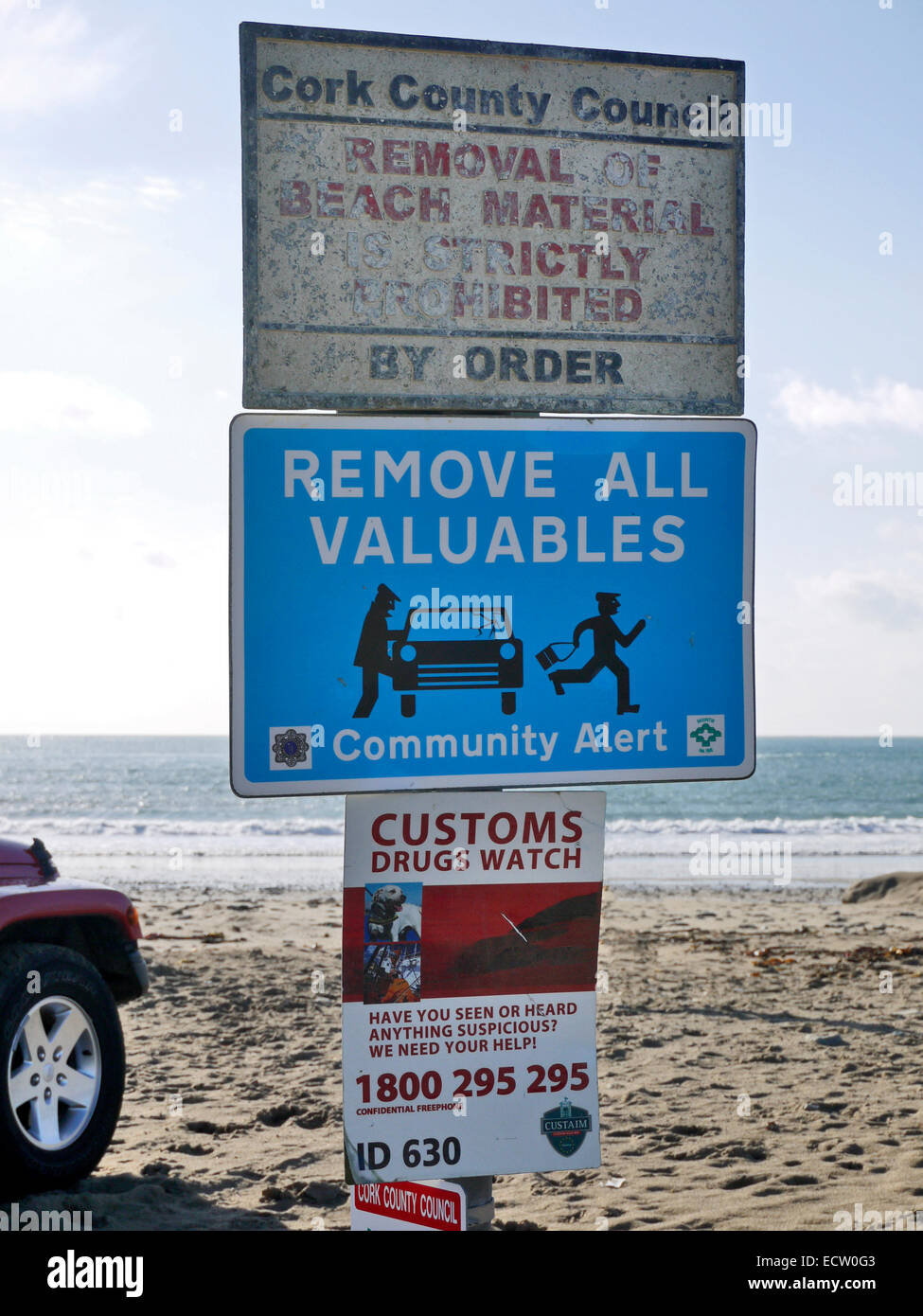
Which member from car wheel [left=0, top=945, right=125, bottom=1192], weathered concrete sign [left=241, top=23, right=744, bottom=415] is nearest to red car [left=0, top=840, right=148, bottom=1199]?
car wheel [left=0, top=945, right=125, bottom=1192]

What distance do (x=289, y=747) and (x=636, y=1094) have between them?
15.6ft

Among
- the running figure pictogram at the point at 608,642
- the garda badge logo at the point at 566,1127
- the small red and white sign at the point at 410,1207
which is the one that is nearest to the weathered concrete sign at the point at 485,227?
the running figure pictogram at the point at 608,642

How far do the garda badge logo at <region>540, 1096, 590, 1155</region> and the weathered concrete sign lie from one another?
5.52ft

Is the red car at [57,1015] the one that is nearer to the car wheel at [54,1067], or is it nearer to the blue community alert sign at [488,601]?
the car wheel at [54,1067]

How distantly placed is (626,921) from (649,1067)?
24.8 ft

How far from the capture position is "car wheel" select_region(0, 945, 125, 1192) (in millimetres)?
4434

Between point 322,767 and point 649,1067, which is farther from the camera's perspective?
point 649,1067

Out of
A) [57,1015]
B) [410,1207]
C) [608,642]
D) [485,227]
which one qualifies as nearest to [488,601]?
[608,642]

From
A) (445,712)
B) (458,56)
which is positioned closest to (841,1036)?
(445,712)

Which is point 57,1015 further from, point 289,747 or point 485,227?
point 485,227

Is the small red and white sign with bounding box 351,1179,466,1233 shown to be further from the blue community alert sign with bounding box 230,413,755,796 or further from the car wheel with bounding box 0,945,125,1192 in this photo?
the car wheel with bounding box 0,945,125,1192
